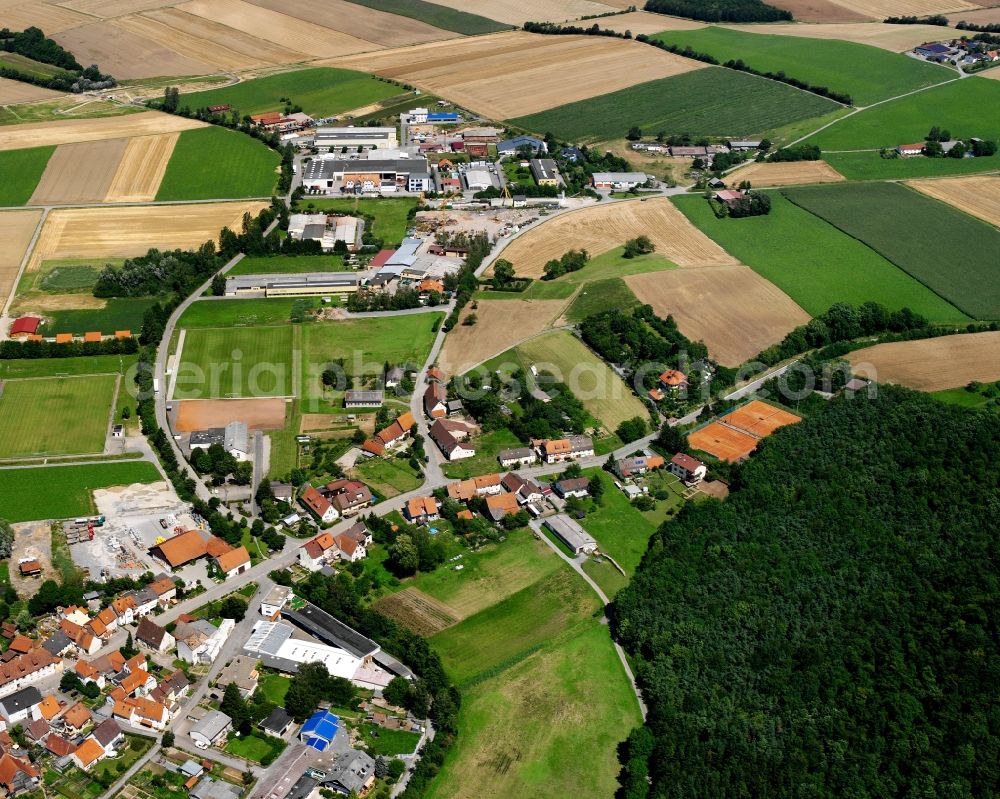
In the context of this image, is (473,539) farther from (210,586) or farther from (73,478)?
(73,478)

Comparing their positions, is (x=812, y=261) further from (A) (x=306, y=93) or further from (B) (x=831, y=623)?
(A) (x=306, y=93)

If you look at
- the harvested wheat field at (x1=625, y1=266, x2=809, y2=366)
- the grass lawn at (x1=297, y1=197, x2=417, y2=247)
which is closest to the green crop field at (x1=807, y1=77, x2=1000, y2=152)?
the harvested wheat field at (x1=625, y1=266, x2=809, y2=366)

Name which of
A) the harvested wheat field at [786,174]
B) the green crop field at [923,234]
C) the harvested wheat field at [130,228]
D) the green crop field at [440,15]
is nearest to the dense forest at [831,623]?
the green crop field at [923,234]

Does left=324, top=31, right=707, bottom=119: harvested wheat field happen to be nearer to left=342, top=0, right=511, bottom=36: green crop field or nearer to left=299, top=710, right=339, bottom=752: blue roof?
left=342, top=0, right=511, bottom=36: green crop field

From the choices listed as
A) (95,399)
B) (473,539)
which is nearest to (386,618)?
(473,539)

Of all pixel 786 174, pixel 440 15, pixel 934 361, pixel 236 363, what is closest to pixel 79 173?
Result: pixel 236 363

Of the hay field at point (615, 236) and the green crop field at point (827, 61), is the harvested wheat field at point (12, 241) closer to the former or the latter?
the hay field at point (615, 236)

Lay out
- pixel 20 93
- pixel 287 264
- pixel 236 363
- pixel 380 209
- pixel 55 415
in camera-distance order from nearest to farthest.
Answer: pixel 55 415
pixel 236 363
pixel 287 264
pixel 380 209
pixel 20 93
